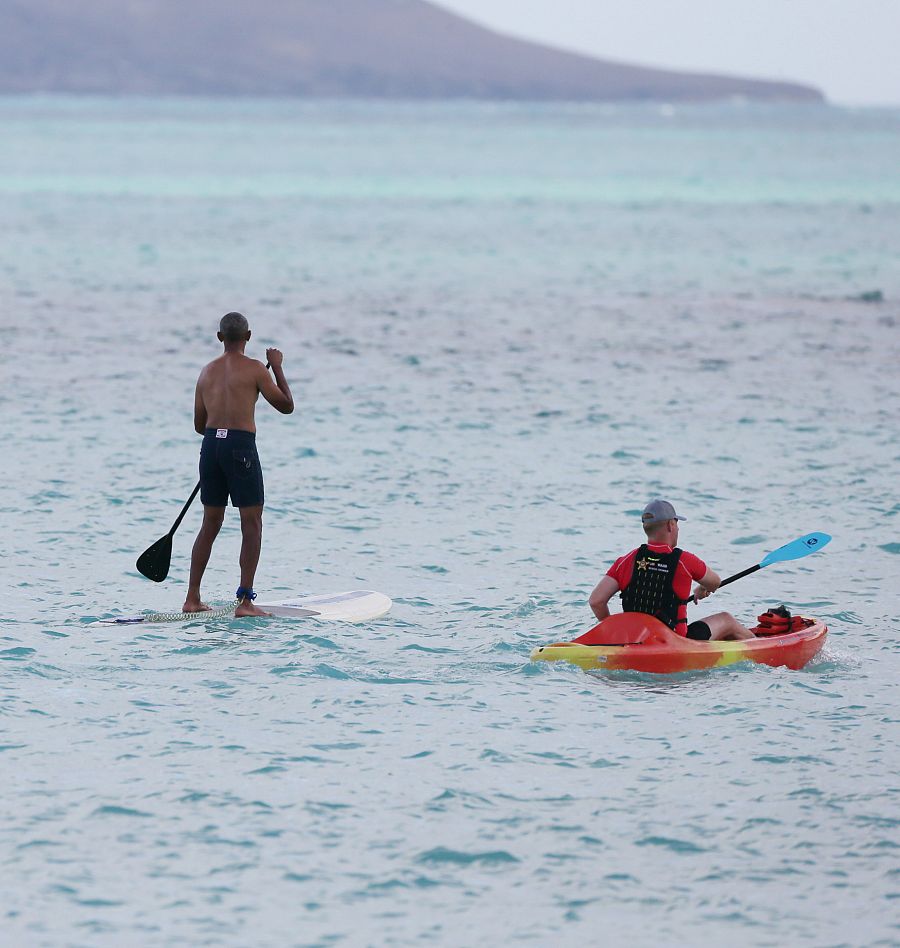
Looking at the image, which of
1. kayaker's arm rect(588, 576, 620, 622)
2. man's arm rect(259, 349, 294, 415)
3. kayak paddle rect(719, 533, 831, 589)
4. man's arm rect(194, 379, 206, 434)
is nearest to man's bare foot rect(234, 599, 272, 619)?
man's arm rect(194, 379, 206, 434)

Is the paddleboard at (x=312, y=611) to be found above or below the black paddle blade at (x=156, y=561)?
below

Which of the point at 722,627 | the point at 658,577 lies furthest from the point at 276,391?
the point at 722,627

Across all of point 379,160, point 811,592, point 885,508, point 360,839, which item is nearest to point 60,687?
point 360,839

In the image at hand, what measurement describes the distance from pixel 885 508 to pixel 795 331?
44.1 feet

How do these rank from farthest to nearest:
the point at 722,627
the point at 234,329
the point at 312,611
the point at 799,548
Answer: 1. the point at 799,548
2. the point at 312,611
3. the point at 234,329
4. the point at 722,627

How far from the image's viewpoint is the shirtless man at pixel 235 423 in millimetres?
10969

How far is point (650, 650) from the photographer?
33.6ft

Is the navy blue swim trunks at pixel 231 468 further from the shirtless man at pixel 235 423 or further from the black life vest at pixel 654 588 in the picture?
the black life vest at pixel 654 588

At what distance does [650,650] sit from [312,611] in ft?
8.39

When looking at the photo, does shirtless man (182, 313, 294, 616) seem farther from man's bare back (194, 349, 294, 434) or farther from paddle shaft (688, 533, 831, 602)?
paddle shaft (688, 533, 831, 602)

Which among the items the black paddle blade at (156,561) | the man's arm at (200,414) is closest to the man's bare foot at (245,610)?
the black paddle blade at (156,561)

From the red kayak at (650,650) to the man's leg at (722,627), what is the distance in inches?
5.1

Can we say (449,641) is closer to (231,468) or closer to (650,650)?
(650,650)

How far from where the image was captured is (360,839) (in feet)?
27.0
